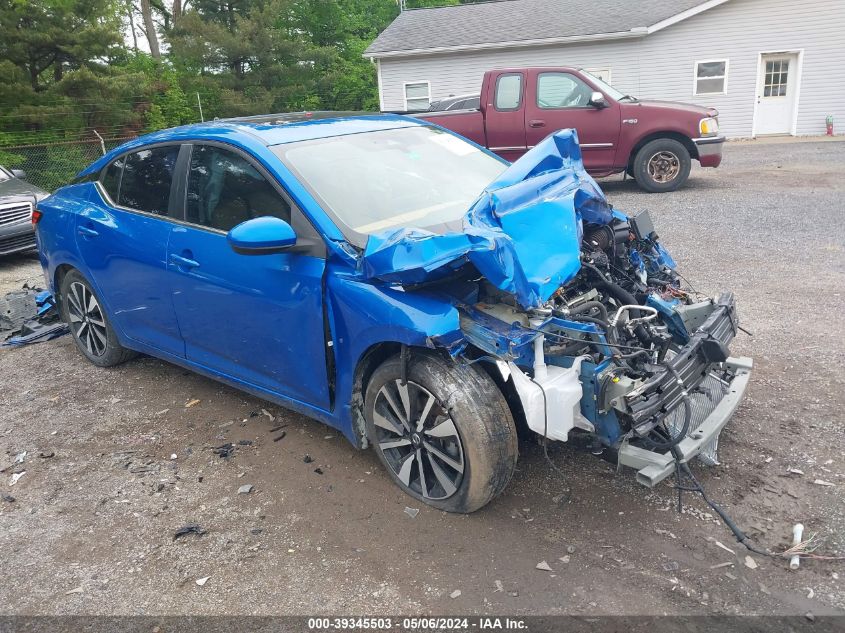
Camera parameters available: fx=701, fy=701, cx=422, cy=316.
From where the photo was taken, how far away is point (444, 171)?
4.25 m

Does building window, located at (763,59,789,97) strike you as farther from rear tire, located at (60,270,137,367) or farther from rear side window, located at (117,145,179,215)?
rear tire, located at (60,270,137,367)

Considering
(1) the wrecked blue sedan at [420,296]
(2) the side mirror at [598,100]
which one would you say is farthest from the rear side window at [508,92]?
(1) the wrecked blue sedan at [420,296]

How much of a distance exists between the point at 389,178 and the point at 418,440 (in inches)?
60.2

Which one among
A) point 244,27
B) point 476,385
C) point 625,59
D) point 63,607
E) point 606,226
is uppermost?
point 244,27

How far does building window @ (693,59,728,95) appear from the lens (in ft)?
62.7

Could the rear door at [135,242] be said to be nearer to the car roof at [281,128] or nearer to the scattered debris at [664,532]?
the car roof at [281,128]

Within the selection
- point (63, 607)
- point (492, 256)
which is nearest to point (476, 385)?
point (492, 256)

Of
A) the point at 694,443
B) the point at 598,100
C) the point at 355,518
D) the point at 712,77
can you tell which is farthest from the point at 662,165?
the point at 712,77

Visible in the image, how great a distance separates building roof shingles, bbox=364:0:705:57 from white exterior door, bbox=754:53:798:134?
8.46 ft

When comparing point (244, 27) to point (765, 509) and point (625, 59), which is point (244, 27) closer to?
point (625, 59)

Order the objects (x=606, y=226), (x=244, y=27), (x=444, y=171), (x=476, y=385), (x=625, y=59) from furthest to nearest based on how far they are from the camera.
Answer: (x=244, y=27) → (x=625, y=59) → (x=444, y=171) → (x=606, y=226) → (x=476, y=385)

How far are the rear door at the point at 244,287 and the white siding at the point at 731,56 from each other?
1769 centimetres

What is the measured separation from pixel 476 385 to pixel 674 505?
1123 millimetres

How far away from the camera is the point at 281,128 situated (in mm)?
4184
